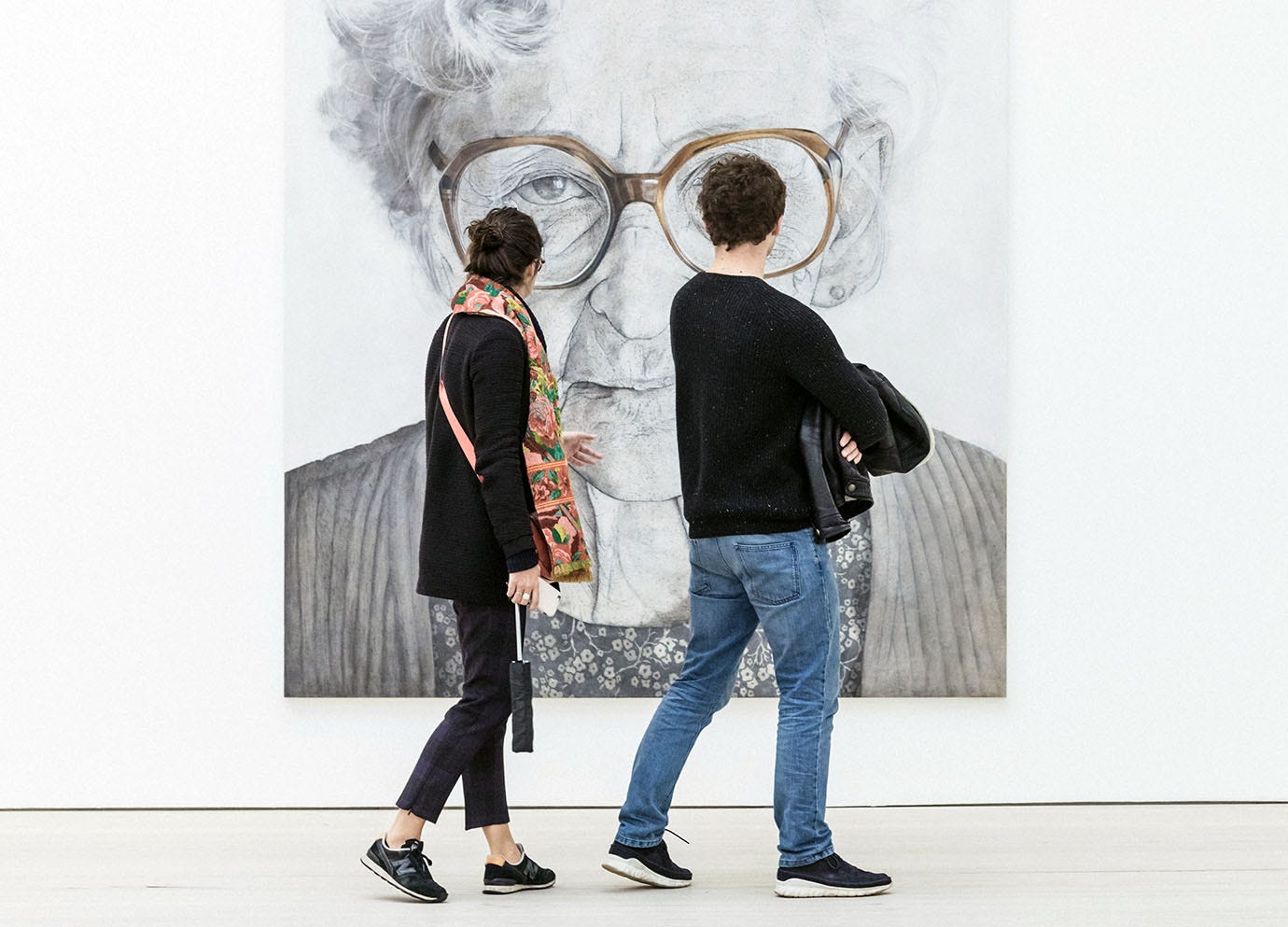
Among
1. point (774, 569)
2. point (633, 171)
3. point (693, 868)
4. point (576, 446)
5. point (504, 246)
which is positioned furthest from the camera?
point (633, 171)

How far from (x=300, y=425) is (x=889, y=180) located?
5.62 ft

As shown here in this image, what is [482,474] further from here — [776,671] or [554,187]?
[554,187]

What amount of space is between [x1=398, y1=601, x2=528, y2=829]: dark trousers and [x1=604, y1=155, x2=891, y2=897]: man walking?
31 cm

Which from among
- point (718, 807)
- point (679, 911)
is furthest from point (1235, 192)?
point (679, 911)

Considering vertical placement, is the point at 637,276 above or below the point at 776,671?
above

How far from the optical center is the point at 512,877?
8.55 feet

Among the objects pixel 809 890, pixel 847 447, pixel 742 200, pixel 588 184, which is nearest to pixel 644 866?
pixel 809 890

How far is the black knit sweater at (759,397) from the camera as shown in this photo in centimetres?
244

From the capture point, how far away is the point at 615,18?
132 inches

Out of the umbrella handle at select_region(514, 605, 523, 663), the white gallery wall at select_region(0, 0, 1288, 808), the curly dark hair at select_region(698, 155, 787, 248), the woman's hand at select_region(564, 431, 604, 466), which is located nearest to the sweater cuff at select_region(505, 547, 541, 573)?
the umbrella handle at select_region(514, 605, 523, 663)

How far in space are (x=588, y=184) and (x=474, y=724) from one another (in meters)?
1.53

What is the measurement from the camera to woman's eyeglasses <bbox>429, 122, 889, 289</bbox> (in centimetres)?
336

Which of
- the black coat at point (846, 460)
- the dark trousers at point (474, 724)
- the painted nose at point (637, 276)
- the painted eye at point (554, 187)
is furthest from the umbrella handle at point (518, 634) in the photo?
the painted eye at point (554, 187)

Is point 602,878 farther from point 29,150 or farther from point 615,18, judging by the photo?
point 29,150
